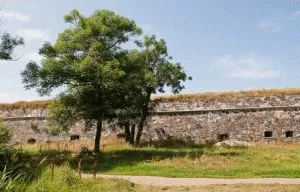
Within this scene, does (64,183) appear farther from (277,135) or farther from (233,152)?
(277,135)

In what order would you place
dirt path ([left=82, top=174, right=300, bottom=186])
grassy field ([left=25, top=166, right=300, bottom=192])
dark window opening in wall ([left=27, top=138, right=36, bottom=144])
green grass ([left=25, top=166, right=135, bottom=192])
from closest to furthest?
1. green grass ([left=25, top=166, right=135, bottom=192])
2. grassy field ([left=25, top=166, right=300, bottom=192])
3. dirt path ([left=82, top=174, right=300, bottom=186])
4. dark window opening in wall ([left=27, top=138, right=36, bottom=144])

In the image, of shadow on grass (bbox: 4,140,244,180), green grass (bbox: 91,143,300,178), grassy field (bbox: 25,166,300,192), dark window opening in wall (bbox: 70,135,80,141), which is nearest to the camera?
grassy field (bbox: 25,166,300,192)

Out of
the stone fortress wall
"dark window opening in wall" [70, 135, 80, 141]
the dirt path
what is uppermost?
the stone fortress wall

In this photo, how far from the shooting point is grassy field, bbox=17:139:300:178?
19.1 metres

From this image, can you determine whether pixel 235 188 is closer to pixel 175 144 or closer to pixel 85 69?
pixel 85 69

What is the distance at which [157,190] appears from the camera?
48.6 feet

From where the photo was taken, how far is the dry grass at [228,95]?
3092 cm

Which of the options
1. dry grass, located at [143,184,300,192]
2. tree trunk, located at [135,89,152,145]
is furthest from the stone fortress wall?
dry grass, located at [143,184,300,192]

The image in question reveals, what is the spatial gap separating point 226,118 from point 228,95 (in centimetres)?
161

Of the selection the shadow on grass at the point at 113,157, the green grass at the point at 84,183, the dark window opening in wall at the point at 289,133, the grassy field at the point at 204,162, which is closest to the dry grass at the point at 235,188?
the green grass at the point at 84,183

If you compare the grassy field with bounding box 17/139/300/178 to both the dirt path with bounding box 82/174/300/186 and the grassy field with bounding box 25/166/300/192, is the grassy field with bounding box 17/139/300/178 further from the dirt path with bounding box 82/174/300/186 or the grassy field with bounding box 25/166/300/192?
the grassy field with bounding box 25/166/300/192

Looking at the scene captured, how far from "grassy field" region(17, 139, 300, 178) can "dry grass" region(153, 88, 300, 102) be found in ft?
14.8

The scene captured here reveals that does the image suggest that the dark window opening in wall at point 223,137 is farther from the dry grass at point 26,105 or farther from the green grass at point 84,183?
the green grass at point 84,183

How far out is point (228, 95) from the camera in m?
32.0
